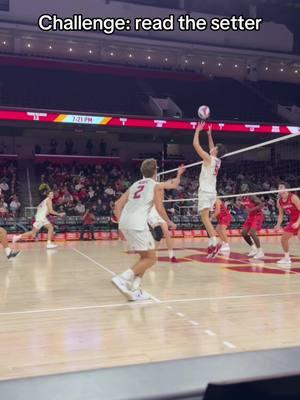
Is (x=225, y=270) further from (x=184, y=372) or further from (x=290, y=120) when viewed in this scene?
(x=290, y=120)

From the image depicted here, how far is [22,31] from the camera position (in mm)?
22312

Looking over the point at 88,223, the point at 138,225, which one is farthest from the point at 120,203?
the point at 88,223

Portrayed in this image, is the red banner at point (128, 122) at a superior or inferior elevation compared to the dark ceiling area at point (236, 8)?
inferior

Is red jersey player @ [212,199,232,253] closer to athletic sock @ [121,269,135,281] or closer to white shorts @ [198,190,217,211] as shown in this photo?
white shorts @ [198,190,217,211]

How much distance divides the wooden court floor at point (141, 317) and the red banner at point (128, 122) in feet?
39.5

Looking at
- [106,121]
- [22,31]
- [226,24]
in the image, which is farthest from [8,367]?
[226,24]

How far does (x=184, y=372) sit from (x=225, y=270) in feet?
19.5

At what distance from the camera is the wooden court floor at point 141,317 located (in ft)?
10.1

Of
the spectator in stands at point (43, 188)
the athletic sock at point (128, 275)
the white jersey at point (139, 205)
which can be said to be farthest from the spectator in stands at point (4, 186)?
the athletic sock at point (128, 275)

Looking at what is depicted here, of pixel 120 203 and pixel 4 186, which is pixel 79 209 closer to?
pixel 4 186

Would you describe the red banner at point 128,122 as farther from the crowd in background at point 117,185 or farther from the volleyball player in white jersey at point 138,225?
the volleyball player in white jersey at point 138,225

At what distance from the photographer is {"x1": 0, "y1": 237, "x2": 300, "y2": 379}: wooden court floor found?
3068mm

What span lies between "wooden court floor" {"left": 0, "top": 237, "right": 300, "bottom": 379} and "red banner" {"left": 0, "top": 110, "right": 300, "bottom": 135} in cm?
1205

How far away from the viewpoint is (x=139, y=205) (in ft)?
16.4
